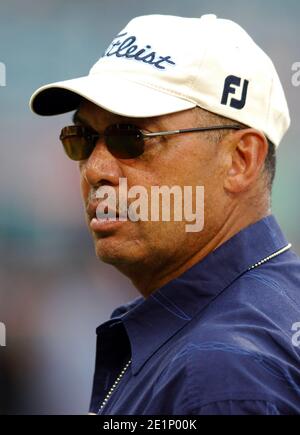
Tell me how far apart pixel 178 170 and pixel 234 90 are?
0.73 feet

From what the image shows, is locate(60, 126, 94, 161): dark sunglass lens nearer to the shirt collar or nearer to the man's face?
the man's face

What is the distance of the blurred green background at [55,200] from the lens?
15.0 feet

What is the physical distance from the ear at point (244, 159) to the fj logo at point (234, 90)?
6 centimetres

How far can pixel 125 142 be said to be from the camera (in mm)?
2027

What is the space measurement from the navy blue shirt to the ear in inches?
4.2

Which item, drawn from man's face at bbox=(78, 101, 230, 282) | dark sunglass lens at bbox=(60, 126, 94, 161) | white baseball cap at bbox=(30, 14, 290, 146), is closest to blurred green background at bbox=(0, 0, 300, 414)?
dark sunglass lens at bbox=(60, 126, 94, 161)

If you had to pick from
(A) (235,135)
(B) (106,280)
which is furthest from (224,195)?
(B) (106,280)

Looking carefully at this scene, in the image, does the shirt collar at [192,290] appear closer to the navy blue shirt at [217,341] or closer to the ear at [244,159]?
the navy blue shirt at [217,341]

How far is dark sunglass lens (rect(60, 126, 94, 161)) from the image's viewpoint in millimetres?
2162

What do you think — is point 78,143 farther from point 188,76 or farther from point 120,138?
point 188,76

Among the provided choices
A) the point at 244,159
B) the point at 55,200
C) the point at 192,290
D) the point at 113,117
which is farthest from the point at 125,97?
the point at 55,200

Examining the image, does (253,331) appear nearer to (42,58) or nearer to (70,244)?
(70,244)

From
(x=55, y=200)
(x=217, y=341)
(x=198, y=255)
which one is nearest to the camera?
(x=217, y=341)

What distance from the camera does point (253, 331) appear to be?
1.62 m
